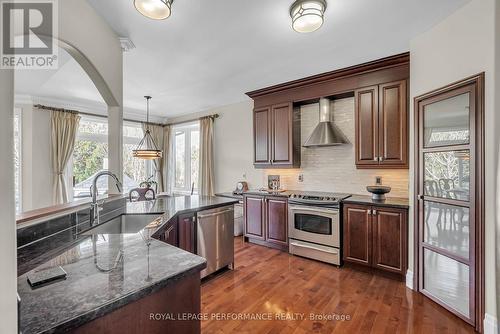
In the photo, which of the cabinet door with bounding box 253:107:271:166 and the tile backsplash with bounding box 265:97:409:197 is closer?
the tile backsplash with bounding box 265:97:409:197

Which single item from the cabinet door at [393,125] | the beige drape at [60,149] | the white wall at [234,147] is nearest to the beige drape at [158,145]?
the white wall at [234,147]

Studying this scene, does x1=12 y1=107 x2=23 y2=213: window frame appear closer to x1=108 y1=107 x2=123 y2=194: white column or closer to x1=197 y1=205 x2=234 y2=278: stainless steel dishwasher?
x1=108 y1=107 x2=123 y2=194: white column

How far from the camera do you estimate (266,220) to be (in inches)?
157

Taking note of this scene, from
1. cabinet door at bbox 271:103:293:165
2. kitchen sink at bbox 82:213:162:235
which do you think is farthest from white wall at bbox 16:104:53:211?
cabinet door at bbox 271:103:293:165

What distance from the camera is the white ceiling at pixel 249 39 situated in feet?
6.70

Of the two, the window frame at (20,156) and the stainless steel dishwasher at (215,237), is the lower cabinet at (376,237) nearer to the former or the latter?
the stainless steel dishwasher at (215,237)

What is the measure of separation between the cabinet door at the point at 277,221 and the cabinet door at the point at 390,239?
128 cm

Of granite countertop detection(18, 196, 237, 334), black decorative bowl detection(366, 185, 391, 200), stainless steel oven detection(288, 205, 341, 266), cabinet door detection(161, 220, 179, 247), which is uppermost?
black decorative bowl detection(366, 185, 391, 200)

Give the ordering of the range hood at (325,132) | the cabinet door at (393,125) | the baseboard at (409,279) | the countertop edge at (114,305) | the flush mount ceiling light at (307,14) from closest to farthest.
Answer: the countertop edge at (114,305)
the flush mount ceiling light at (307,14)
the baseboard at (409,279)
the cabinet door at (393,125)
the range hood at (325,132)

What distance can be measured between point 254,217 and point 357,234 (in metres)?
1.68

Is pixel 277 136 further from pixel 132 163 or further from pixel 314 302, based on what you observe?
pixel 132 163

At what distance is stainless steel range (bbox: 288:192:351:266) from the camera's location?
324 cm

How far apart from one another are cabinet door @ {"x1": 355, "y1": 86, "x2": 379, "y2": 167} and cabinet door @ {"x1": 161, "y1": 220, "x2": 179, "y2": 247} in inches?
99.3

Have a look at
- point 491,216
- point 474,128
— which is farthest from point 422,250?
point 474,128
